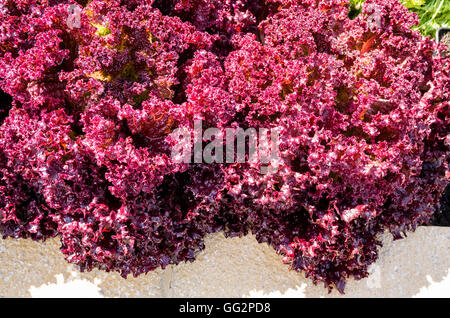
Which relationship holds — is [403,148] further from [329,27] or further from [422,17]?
[422,17]

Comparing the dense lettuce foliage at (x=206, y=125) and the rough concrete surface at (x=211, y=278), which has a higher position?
the dense lettuce foliage at (x=206, y=125)

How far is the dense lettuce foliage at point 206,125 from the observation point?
5.95 ft

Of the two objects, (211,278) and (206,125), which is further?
(211,278)

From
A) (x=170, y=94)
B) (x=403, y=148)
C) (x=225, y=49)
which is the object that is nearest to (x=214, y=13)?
(x=225, y=49)

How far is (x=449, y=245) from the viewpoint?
238 cm

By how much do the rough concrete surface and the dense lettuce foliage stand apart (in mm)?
214

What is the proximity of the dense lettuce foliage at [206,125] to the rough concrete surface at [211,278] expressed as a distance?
214 mm

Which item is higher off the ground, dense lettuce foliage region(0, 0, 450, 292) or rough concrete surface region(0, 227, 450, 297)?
dense lettuce foliage region(0, 0, 450, 292)

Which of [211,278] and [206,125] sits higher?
[206,125]

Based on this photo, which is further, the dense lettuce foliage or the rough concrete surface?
the rough concrete surface

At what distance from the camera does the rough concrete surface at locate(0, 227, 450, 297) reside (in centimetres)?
229

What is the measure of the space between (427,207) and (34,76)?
2087 millimetres

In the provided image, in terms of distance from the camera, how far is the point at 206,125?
1889 millimetres

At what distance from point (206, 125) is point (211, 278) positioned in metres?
0.95
